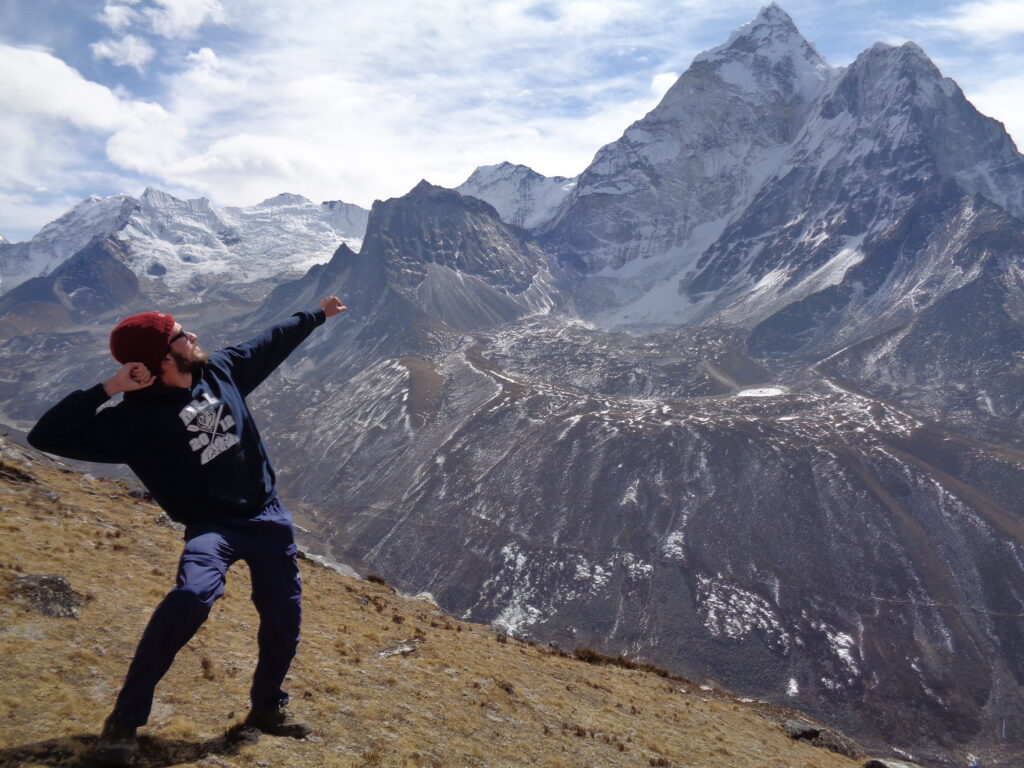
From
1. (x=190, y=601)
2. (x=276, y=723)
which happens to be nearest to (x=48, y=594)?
(x=276, y=723)

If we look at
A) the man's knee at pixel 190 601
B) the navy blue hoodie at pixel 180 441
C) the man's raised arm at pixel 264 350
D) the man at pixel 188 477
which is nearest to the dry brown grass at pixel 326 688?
the man at pixel 188 477

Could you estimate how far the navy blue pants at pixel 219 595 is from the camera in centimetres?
807

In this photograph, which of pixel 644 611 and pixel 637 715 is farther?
pixel 644 611

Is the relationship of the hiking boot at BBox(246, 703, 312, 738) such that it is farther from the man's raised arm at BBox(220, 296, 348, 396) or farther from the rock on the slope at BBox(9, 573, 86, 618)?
the rock on the slope at BBox(9, 573, 86, 618)

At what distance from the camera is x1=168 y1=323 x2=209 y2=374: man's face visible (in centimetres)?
875

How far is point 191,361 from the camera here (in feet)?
29.1

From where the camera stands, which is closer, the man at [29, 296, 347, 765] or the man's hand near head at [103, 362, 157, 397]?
the man's hand near head at [103, 362, 157, 397]

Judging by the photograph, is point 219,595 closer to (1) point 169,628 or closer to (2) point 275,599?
(1) point 169,628

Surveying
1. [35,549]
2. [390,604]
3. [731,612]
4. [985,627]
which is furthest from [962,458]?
[35,549]

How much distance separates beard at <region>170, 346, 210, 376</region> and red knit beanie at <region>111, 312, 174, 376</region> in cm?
19

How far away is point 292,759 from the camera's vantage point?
957 centimetres

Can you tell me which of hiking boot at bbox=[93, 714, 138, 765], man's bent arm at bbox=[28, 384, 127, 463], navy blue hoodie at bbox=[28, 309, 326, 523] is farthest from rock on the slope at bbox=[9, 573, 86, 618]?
man's bent arm at bbox=[28, 384, 127, 463]

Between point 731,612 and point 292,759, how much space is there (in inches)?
5481

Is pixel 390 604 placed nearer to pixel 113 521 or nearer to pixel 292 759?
pixel 113 521
